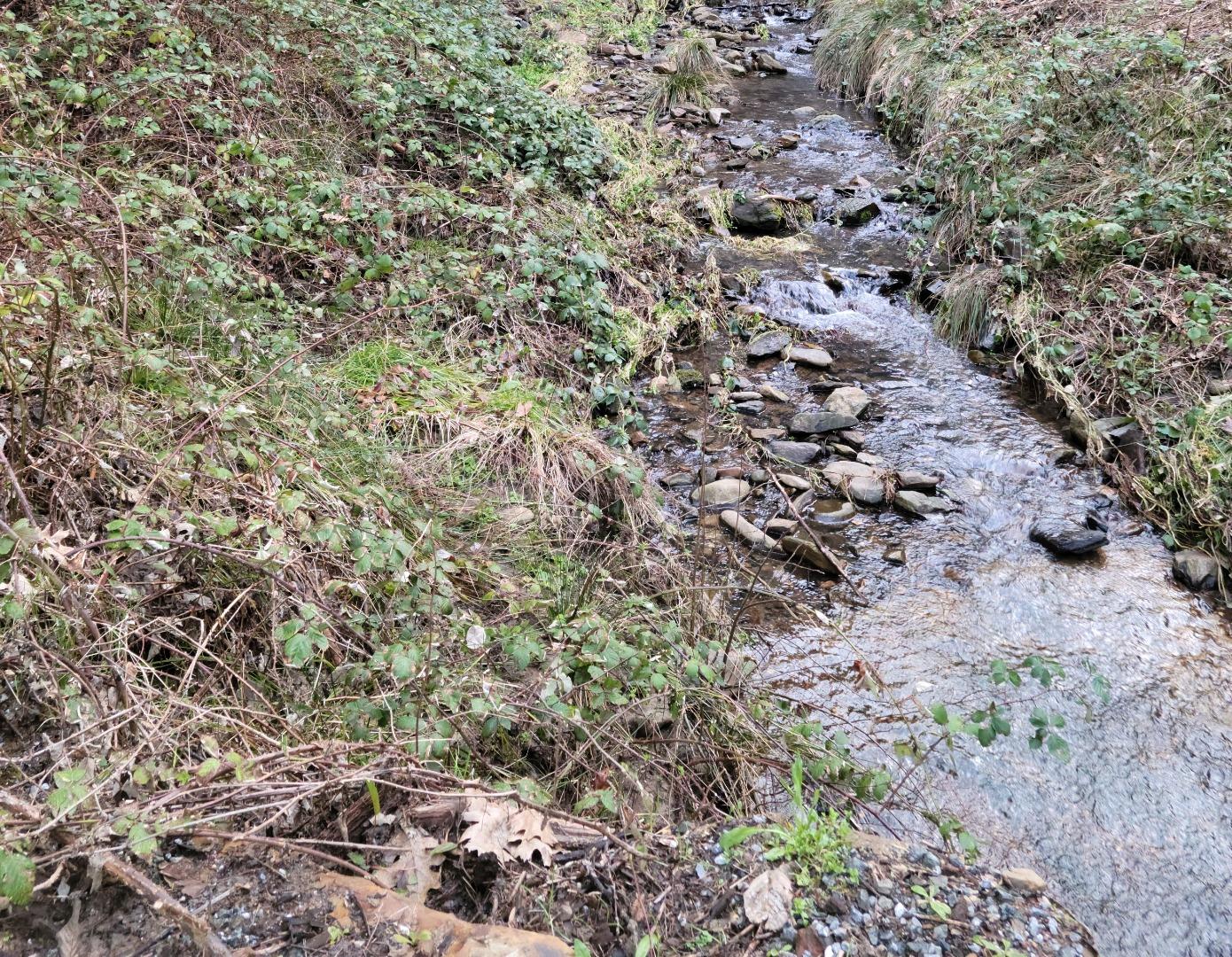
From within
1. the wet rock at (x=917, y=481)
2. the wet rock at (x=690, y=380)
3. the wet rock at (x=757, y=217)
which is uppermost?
the wet rock at (x=757, y=217)

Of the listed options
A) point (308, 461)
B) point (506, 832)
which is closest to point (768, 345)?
point (308, 461)

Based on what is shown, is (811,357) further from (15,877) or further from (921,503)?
(15,877)

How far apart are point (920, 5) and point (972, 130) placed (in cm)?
267

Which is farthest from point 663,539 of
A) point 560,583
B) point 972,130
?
point 972,130

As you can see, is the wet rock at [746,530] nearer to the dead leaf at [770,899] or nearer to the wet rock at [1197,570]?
the wet rock at [1197,570]

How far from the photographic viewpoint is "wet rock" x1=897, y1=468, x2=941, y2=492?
432cm

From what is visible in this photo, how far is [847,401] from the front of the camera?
489 cm

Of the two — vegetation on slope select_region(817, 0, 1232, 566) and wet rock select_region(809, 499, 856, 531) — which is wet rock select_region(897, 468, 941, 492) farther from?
vegetation on slope select_region(817, 0, 1232, 566)

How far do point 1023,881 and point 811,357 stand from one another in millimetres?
3624

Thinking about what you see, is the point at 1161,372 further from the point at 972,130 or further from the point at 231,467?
the point at 231,467

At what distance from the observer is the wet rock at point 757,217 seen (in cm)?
656

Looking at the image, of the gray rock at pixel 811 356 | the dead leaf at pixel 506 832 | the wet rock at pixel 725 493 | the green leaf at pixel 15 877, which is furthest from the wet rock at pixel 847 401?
the green leaf at pixel 15 877

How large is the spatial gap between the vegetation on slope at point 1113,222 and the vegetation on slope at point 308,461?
94.3 inches

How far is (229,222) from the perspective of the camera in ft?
13.4
